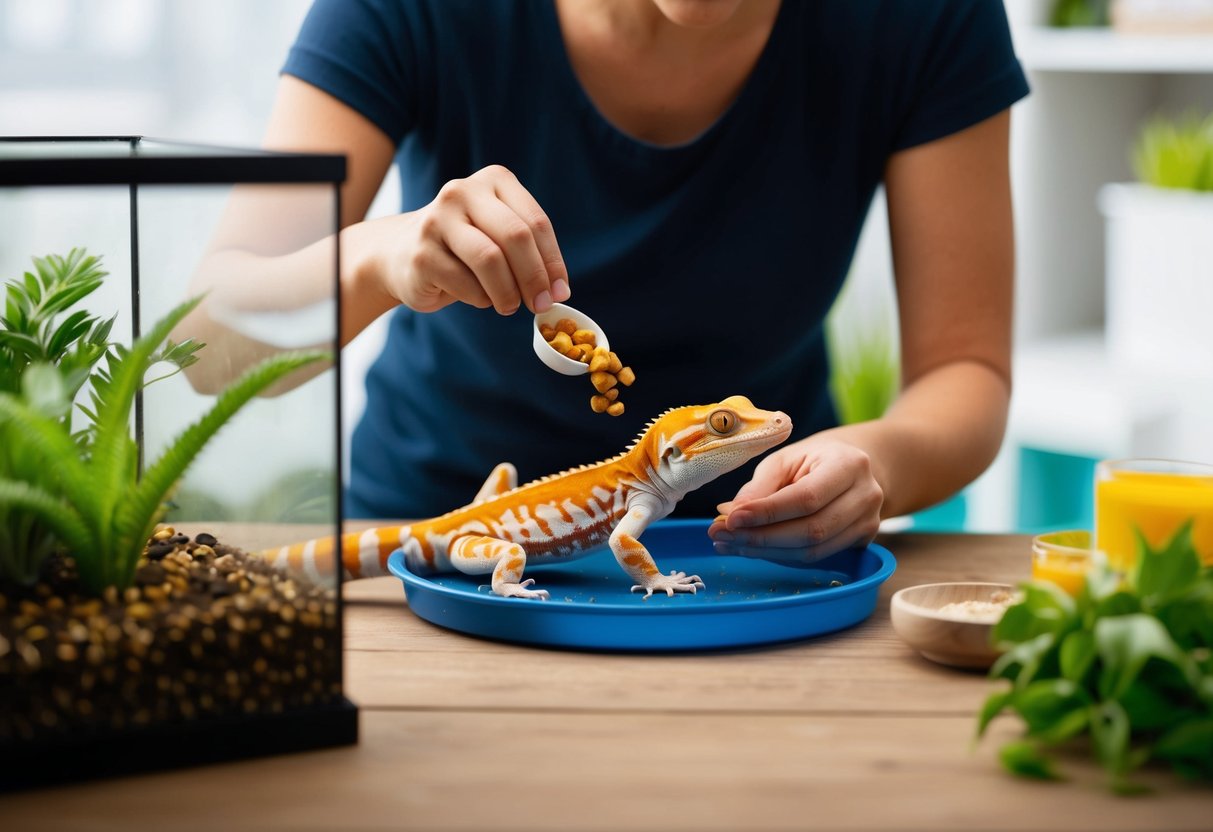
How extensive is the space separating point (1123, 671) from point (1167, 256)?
2.28 m

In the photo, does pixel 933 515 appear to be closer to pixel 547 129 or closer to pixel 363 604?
pixel 547 129

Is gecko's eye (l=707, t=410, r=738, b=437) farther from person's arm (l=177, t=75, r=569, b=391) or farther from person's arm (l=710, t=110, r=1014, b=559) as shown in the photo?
person's arm (l=710, t=110, r=1014, b=559)

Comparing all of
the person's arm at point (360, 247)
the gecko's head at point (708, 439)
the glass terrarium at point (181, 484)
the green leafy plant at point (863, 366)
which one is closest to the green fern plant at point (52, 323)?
the glass terrarium at point (181, 484)

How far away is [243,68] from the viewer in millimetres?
3049

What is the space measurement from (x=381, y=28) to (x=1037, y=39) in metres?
2.21

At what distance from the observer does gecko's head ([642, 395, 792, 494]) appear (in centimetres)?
117

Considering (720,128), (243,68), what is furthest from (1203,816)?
(243,68)

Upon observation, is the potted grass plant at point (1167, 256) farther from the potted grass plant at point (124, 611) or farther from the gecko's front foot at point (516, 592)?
the potted grass plant at point (124, 611)

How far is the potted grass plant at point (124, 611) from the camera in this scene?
0.84m

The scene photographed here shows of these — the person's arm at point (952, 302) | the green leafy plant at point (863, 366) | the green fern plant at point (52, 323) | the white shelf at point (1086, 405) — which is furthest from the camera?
the green leafy plant at point (863, 366)

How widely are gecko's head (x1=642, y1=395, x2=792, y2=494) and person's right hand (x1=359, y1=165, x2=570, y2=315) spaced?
0.51ft

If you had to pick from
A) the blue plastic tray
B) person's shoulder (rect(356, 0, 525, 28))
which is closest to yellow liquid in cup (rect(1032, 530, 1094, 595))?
the blue plastic tray

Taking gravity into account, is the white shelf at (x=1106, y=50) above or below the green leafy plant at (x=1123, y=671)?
above

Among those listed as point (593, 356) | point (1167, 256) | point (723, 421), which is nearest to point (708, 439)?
point (723, 421)
